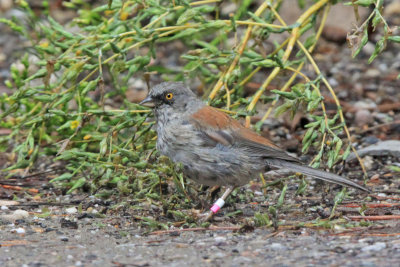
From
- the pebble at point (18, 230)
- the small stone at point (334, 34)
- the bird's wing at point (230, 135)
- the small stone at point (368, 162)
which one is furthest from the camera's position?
the small stone at point (334, 34)

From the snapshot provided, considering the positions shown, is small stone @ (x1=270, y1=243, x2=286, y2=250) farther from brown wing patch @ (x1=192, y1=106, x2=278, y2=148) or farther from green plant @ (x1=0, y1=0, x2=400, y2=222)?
brown wing patch @ (x1=192, y1=106, x2=278, y2=148)

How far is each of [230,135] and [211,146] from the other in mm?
159

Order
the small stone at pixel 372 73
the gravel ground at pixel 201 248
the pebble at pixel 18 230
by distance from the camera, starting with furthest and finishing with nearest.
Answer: the small stone at pixel 372 73 < the pebble at pixel 18 230 < the gravel ground at pixel 201 248

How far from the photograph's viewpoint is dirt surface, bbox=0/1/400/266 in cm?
364

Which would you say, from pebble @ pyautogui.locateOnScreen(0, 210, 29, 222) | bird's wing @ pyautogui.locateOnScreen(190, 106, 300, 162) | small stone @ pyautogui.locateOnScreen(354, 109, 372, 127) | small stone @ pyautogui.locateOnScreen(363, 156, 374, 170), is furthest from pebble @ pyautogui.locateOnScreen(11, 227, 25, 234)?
small stone @ pyautogui.locateOnScreen(354, 109, 372, 127)

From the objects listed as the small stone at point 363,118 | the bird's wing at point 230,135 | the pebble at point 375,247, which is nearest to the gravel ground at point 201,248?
the pebble at point 375,247

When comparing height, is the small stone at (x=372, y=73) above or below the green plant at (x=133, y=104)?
below

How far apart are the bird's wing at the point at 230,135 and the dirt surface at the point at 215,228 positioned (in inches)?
17.0

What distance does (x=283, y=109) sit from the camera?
185 inches

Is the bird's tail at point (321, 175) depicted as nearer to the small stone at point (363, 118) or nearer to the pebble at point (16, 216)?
the pebble at point (16, 216)

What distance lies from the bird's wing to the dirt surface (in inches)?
17.0

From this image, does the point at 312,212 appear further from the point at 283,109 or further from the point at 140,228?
the point at 140,228

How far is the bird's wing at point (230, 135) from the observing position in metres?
4.67

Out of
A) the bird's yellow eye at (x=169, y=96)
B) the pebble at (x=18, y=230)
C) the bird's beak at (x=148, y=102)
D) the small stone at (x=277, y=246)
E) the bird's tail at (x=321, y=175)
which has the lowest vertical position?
the pebble at (x=18, y=230)
